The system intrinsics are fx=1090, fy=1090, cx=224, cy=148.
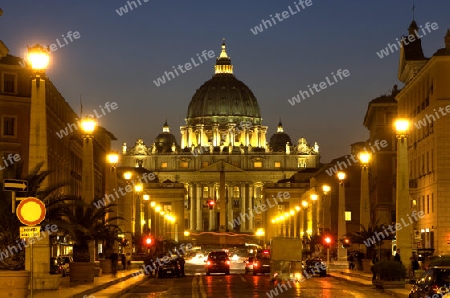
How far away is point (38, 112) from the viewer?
115 ft

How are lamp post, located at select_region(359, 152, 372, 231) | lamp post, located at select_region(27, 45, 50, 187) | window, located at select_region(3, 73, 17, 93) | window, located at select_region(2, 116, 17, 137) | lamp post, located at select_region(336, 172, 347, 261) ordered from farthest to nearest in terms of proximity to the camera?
lamp post, located at select_region(336, 172, 347, 261), window, located at select_region(2, 116, 17, 137), window, located at select_region(3, 73, 17, 93), lamp post, located at select_region(359, 152, 372, 231), lamp post, located at select_region(27, 45, 50, 187)

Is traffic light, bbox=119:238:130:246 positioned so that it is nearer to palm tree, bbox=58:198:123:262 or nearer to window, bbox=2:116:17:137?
window, bbox=2:116:17:137

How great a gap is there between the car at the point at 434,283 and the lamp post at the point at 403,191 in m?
19.2

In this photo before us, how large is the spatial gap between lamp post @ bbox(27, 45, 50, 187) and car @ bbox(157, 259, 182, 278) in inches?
1057

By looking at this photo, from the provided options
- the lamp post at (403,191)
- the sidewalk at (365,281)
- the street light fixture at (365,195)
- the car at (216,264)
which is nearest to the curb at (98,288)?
the car at (216,264)

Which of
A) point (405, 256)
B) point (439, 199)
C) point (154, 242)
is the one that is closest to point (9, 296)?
point (405, 256)

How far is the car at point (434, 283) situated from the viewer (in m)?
25.0

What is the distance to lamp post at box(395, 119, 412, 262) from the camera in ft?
150

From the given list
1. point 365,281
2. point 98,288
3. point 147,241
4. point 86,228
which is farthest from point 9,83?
point 98,288

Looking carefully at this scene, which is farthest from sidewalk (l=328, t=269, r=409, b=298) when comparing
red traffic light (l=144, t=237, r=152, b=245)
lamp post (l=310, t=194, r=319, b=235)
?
lamp post (l=310, t=194, r=319, b=235)

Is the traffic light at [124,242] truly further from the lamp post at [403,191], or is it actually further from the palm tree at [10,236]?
the palm tree at [10,236]

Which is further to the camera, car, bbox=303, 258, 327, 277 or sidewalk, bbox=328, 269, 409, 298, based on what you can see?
car, bbox=303, 258, 327, 277

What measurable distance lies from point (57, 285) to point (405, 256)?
55.7 ft

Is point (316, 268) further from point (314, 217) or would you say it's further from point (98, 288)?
point (314, 217)
